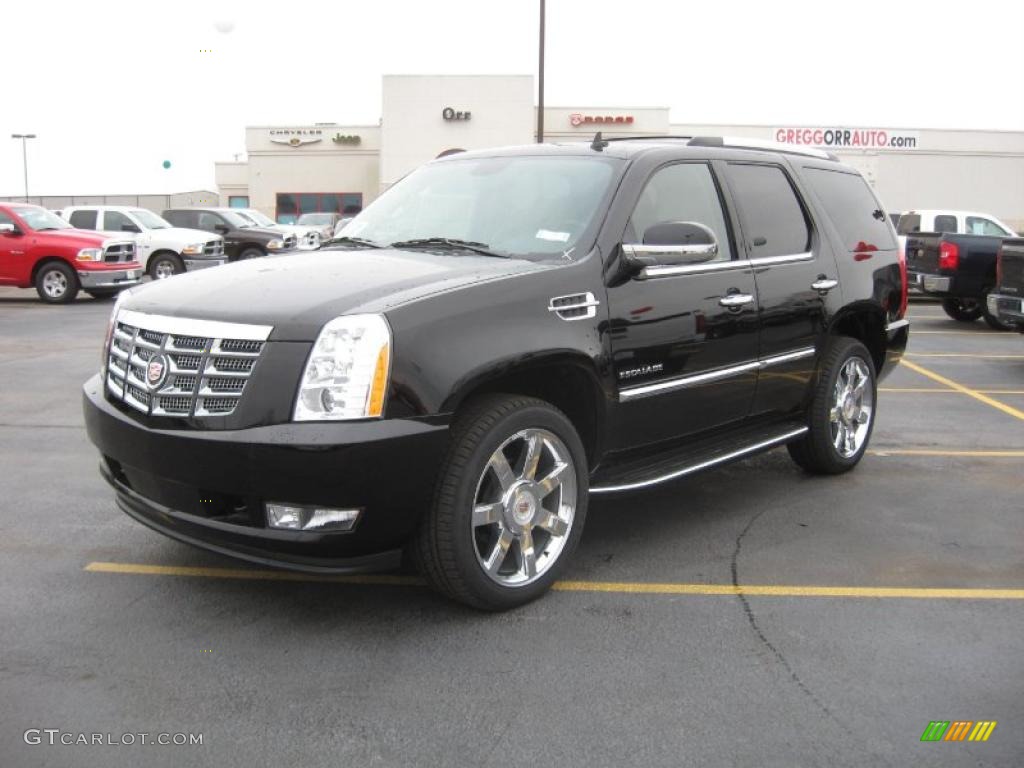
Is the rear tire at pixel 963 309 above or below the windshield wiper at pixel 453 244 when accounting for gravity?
below

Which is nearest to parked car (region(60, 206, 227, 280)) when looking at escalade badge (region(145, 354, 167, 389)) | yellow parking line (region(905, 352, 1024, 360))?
yellow parking line (region(905, 352, 1024, 360))

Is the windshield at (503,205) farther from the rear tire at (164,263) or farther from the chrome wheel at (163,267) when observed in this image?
the chrome wheel at (163,267)

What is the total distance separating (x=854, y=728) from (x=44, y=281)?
17717 mm

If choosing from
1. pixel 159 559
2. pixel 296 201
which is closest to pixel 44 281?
pixel 159 559

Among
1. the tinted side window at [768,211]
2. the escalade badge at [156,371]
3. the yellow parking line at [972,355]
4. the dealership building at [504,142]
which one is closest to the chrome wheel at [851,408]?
the tinted side window at [768,211]

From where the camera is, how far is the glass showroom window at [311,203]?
4556 cm

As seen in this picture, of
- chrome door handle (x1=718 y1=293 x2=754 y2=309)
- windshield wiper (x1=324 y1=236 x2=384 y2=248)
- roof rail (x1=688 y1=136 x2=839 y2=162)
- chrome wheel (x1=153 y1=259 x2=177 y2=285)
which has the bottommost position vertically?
chrome wheel (x1=153 y1=259 x2=177 y2=285)

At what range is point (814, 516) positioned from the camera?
16.9 ft

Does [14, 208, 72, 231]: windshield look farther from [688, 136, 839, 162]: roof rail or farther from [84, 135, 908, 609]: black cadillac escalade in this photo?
[688, 136, 839, 162]: roof rail

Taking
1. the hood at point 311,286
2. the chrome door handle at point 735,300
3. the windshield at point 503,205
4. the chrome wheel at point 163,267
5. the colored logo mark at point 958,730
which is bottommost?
the colored logo mark at point 958,730

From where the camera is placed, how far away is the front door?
4195mm

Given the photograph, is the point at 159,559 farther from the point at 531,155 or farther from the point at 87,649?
the point at 531,155

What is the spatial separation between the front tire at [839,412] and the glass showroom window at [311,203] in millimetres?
41553

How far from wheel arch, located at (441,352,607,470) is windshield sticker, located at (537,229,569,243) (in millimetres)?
604
